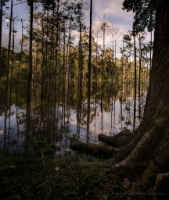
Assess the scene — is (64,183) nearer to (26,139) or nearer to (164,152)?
(164,152)

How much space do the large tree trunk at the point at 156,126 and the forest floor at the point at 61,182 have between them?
43 cm

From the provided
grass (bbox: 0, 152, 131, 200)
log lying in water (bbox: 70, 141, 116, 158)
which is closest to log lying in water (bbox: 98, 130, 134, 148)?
log lying in water (bbox: 70, 141, 116, 158)

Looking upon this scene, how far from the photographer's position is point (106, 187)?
3311mm

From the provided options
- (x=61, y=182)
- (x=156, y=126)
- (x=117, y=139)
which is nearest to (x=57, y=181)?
(x=61, y=182)

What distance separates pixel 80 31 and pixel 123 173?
22591 mm

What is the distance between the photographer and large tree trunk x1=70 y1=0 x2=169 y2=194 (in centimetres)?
323

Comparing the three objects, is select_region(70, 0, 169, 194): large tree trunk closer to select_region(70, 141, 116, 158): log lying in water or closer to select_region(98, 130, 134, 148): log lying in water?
select_region(70, 141, 116, 158): log lying in water

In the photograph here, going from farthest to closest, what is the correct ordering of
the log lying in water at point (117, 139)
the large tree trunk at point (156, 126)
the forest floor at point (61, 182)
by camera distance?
the log lying in water at point (117, 139), the large tree trunk at point (156, 126), the forest floor at point (61, 182)

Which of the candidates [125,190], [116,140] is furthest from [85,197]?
[116,140]

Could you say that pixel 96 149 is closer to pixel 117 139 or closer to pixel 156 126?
pixel 117 139

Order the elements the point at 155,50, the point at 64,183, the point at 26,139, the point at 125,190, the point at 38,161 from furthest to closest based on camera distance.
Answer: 1. the point at 26,139
2. the point at 38,161
3. the point at 155,50
4. the point at 64,183
5. the point at 125,190

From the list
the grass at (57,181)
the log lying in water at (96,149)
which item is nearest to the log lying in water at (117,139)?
the log lying in water at (96,149)

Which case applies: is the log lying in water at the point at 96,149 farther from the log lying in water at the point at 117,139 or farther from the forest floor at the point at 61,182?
the forest floor at the point at 61,182

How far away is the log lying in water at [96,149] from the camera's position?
5845 millimetres
